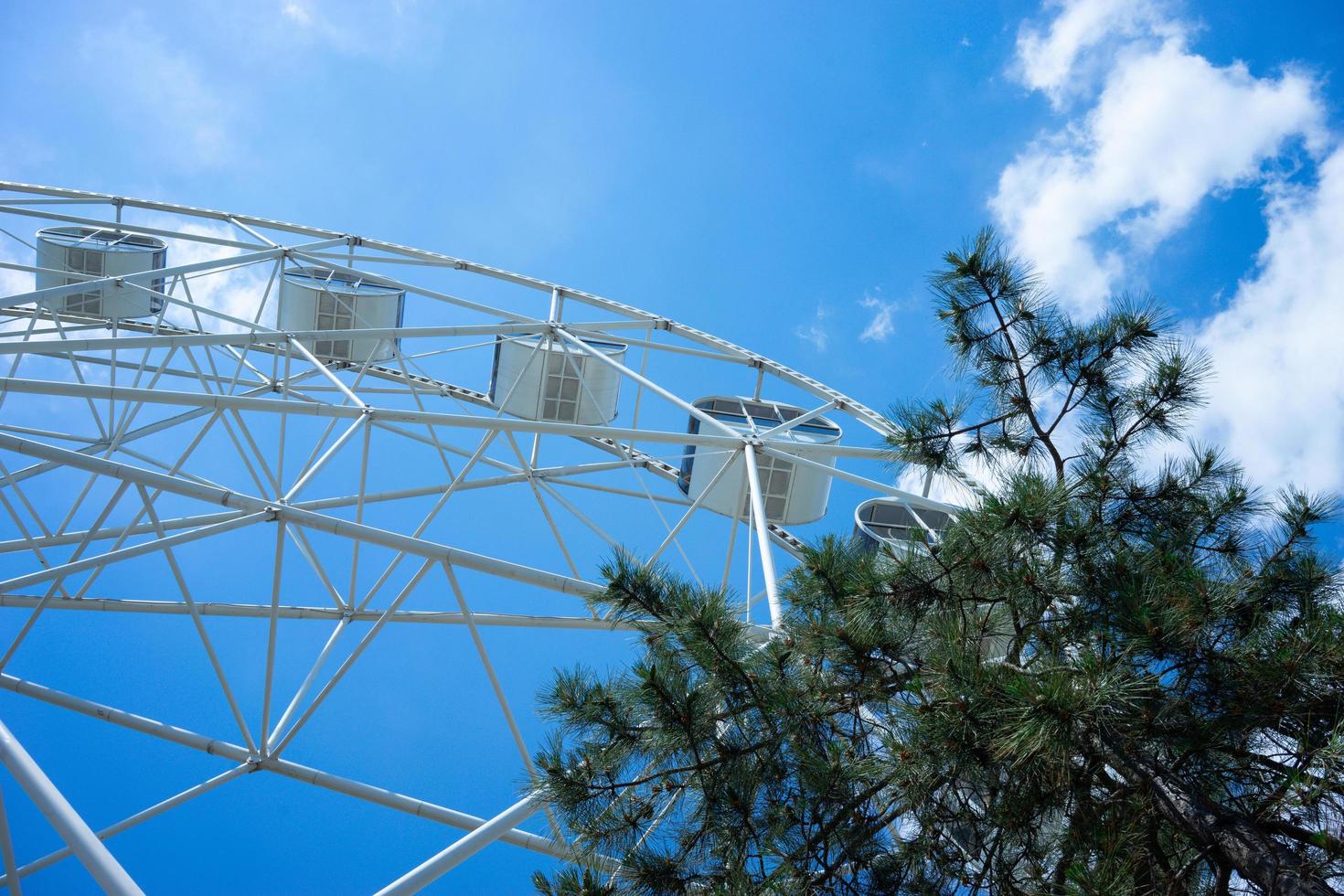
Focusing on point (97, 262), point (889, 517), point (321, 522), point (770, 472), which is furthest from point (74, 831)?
point (97, 262)

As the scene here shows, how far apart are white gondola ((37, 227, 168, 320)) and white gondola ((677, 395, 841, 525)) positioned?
1216 cm

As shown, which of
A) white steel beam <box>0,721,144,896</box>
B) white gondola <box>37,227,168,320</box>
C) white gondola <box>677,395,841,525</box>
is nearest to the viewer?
white steel beam <box>0,721,144,896</box>

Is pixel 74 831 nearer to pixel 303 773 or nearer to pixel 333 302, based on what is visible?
pixel 303 773

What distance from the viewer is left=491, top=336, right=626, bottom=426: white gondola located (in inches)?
882

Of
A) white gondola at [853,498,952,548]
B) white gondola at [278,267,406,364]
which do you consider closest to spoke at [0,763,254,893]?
white gondola at [853,498,952,548]

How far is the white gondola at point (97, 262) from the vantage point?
83.3 ft

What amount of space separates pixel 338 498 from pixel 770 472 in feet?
24.0

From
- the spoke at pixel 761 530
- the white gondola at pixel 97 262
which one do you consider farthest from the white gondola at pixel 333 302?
the spoke at pixel 761 530

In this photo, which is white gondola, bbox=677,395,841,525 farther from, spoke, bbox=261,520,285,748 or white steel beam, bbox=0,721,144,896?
white steel beam, bbox=0,721,144,896

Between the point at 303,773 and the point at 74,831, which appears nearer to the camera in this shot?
the point at 74,831

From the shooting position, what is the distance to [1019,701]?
533cm

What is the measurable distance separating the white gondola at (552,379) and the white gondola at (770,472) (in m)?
2.16

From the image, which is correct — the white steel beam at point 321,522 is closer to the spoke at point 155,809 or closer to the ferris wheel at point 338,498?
the ferris wheel at point 338,498

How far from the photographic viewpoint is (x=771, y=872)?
6.73 metres
